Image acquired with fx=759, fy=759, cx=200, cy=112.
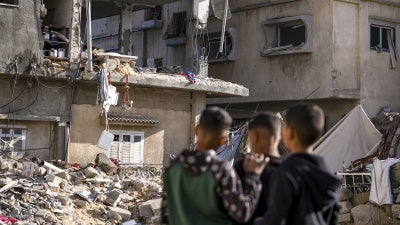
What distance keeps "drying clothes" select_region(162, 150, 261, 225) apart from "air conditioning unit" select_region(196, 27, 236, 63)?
62.2 ft

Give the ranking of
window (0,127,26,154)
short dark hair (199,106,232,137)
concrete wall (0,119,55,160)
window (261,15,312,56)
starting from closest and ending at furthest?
short dark hair (199,106,232,137)
window (0,127,26,154)
concrete wall (0,119,55,160)
window (261,15,312,56)

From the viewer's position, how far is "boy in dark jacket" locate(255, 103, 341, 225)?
4.55 meters

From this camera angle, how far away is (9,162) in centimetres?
1688

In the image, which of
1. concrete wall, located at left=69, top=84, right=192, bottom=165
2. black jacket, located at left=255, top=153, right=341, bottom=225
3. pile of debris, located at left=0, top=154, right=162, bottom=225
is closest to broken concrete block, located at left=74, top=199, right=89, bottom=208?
pile of debris, located at left=0, top=154, right=162, bottom=225

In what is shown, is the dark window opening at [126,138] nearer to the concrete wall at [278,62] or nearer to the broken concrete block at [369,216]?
the concrete wall at [278,62]

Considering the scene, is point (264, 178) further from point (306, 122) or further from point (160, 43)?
point (160, 43)

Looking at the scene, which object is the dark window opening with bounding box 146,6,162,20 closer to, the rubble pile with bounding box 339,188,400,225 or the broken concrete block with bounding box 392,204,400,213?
the rubble pile with bounding box 339,188,400,225

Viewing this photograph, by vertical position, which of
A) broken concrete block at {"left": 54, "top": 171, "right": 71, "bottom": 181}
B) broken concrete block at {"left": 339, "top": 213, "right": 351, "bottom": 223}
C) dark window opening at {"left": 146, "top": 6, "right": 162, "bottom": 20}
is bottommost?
broken concrete block at {"left": 339, "top": 213, "right": 351, "bottom": 223}

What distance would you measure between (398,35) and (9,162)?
500 inches

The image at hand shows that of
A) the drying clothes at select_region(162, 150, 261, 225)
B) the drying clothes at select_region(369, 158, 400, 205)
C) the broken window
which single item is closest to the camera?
the drying clothes at select_region(162, 150, 261, 225)

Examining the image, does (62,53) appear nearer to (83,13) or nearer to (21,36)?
(21,36)

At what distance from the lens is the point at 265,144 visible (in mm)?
5125

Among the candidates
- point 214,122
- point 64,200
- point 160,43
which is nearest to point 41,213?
point 64,200

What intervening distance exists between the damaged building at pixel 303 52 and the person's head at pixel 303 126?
53.1 ft
